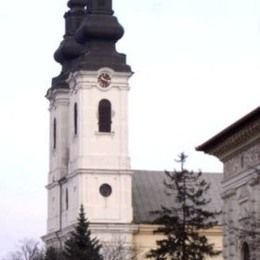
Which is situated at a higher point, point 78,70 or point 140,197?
point 78,70

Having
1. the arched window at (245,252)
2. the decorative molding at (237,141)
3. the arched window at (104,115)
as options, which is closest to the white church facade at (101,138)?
the arched window at (104,115)

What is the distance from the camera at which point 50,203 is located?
4259 inches

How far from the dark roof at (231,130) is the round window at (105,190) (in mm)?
42282

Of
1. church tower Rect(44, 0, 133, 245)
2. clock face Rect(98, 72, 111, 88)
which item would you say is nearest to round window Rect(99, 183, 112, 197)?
church tower Rect(44, 0, 133, 245)

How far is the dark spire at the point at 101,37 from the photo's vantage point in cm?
9894

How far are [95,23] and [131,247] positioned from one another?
50.2ft

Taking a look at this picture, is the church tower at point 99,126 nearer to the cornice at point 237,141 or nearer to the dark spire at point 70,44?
the dark spire at point 70,44

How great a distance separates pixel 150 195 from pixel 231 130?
5341 cm

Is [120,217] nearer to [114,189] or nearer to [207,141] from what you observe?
[114,189]

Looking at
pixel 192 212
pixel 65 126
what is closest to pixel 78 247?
pixel 192 212

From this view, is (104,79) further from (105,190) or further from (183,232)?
(183,232)

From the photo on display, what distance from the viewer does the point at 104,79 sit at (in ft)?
325

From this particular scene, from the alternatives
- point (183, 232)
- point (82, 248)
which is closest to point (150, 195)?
point (82, 248)

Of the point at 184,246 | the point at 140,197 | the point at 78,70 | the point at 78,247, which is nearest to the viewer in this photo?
the point at 184,246
